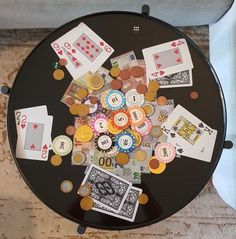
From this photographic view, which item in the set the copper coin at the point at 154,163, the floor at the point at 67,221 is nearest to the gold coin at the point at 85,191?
the copper coin at the point at 154,163

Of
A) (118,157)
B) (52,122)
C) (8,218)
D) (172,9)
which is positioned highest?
(172,9)

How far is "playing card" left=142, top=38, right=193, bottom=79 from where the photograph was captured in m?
1.24

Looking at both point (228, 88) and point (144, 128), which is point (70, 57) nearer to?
point (144, 128)

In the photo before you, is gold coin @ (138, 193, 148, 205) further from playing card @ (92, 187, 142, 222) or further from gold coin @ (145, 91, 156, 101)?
gold coin @ (145, 91, 156, 101)

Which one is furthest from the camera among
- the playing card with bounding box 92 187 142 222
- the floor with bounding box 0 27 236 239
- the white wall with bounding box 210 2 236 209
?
the floor with bounding box 0 27 236 239

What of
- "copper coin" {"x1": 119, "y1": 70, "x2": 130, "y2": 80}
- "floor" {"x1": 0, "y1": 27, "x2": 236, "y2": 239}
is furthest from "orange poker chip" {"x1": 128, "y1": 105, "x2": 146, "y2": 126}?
"floor" {"x1": 0, "y1": 27, "x2": 236, "y2": 239}

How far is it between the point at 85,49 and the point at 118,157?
38cm

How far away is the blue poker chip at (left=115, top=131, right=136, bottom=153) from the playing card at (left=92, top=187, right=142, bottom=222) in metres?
0.13

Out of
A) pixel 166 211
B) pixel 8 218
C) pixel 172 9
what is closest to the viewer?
pixel 166 211

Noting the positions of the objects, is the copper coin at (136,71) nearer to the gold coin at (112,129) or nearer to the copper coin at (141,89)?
the copper coin at (141,89)

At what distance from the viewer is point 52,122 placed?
1218mm

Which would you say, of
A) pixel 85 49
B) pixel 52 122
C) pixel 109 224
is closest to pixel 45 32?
pixel 85 49

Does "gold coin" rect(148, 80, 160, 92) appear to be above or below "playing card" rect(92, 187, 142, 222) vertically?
above

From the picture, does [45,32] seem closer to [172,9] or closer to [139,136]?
[172,9]
